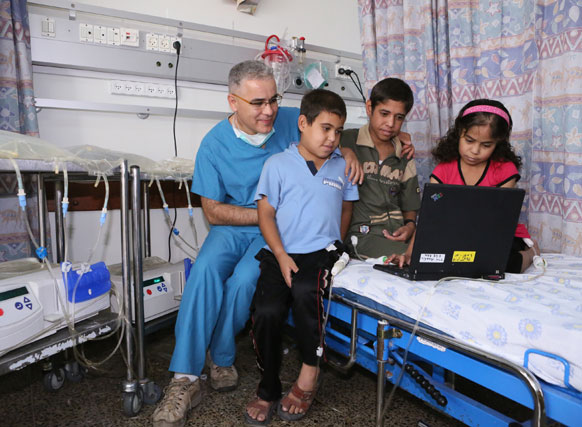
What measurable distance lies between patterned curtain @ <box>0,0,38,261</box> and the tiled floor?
638mm

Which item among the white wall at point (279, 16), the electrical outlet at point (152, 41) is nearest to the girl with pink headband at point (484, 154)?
the white wall at point (279, 16)

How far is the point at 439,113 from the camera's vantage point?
7.65ft

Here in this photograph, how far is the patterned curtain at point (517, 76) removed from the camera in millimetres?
1772

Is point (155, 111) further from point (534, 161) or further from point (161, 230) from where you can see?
point (534, 161)

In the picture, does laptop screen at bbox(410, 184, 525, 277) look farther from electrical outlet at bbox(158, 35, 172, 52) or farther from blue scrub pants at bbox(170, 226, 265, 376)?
electrical outlet at bbox(158, 35, 172, 52)

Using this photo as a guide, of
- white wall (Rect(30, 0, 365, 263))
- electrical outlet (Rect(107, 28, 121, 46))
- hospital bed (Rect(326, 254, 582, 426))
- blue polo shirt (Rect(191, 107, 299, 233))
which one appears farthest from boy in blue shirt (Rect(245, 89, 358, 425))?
electrical outlet (Rect(107, 28, 121, 46))

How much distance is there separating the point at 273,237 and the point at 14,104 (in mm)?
1454

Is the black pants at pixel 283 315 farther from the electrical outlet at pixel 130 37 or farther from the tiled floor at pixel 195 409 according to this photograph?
the electrical outlet at pixel 130 37

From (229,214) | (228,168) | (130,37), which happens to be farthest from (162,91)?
(229,214)

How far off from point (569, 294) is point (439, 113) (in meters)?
1.34

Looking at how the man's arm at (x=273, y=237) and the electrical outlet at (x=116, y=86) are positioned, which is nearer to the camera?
the man's arm at (x=273, y=237)

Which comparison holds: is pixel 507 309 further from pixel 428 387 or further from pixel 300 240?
pixel 300 240

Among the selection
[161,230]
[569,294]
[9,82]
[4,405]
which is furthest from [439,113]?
[4,405]

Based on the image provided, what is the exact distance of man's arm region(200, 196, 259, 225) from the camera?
6.21ft
